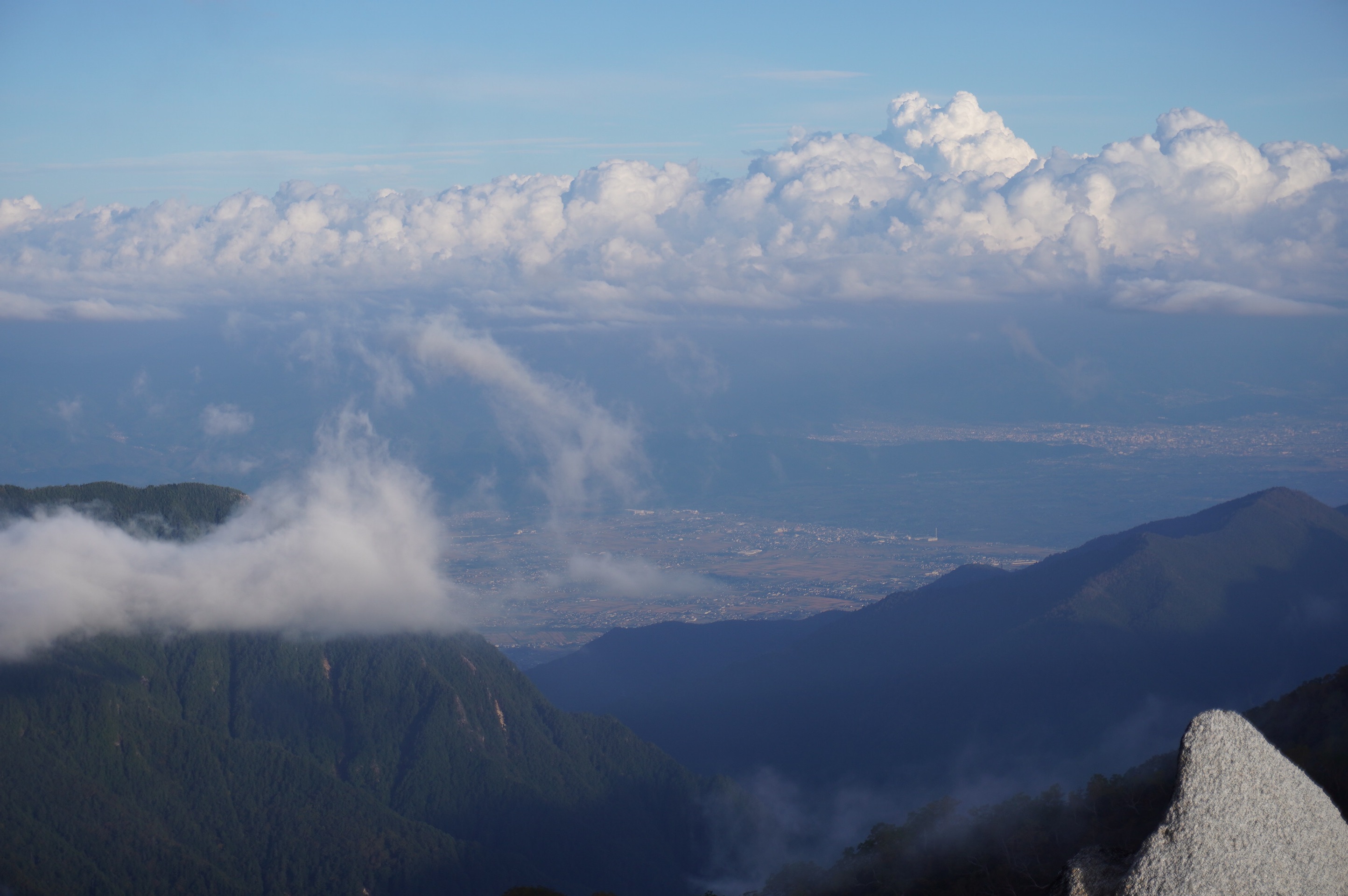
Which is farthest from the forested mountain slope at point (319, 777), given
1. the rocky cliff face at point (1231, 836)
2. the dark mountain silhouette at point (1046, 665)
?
the rocky cliff face at point (1231, 836)

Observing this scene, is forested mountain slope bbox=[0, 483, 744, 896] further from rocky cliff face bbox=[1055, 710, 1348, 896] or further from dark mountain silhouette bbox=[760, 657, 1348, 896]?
rocky cliff face bbox=[1055, 710, 1348, 896]

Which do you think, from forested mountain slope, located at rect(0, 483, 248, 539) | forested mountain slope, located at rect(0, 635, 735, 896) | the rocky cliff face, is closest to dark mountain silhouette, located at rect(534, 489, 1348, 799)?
forested mountain slope, located at rect(0, 635, 735, 896)

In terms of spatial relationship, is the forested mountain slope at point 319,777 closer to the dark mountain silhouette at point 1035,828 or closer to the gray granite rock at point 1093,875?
the dark mountain silhouette at point 1035,828

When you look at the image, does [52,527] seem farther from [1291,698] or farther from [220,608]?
[1291,698]

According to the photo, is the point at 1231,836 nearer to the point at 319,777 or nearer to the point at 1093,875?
the point at 1093,875

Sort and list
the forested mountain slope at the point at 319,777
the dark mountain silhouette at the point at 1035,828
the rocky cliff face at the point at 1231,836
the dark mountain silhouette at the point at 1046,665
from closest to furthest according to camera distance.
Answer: the rocky cliff face at the point at 1231,836 → the dark mountain silhouette at the point at 1035,828 → the forested mountain slope at the point at 319,777 → the dark mountain silhouette at the point at 1046,665
